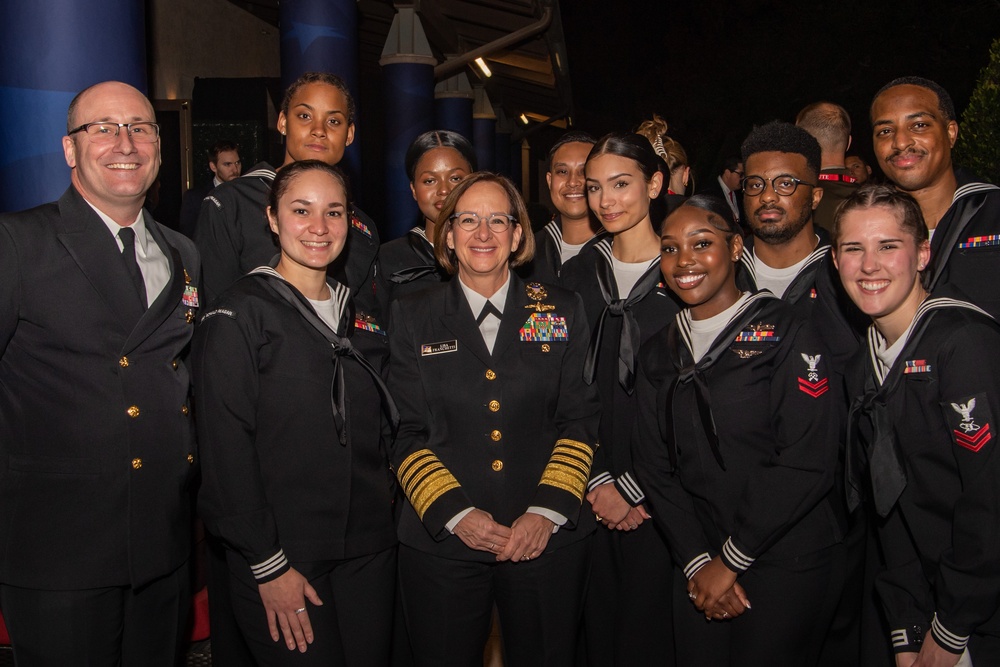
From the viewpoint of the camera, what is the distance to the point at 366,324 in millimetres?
2957

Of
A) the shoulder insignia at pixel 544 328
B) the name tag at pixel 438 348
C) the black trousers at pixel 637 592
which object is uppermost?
the shoulder insignia at pixel 544 328

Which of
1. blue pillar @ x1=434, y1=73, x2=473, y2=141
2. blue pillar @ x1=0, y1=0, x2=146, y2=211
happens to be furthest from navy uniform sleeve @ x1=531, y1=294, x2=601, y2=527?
blue pillar @ x1=434, y1=73, x2=473, y2=141

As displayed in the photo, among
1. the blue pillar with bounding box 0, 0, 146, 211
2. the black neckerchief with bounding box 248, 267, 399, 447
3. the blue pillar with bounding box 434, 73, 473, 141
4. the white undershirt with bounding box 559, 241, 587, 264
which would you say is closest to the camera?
the black neckerchief with bounding box 248, 267, 399, 447

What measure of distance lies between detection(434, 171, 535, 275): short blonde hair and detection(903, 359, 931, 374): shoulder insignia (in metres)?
1.29

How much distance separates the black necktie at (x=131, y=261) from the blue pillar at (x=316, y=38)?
12.5ft

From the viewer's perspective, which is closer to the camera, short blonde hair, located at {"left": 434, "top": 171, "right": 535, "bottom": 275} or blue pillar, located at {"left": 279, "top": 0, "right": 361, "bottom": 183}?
short blonde hair, located at {"left": 434, "top": 171, "right": 535, "bottom": 275}

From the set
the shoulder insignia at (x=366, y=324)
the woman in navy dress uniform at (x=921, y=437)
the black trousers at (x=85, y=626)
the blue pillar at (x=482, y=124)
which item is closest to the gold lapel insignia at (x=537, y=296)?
the shoulder insignia at (x=366, y=324)

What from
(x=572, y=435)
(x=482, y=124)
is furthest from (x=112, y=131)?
(x=482, y=124)

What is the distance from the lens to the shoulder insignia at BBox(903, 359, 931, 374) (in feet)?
8.08

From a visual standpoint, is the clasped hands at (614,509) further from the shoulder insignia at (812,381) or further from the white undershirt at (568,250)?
→ the white undershirt at (568,250)

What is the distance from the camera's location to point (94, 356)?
2.48 m

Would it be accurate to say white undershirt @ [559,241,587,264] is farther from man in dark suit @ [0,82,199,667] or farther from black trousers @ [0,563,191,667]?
black trousers @ [0,563,191,667]

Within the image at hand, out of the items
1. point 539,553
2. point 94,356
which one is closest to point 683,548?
point 539,553

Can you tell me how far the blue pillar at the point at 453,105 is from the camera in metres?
14.0
